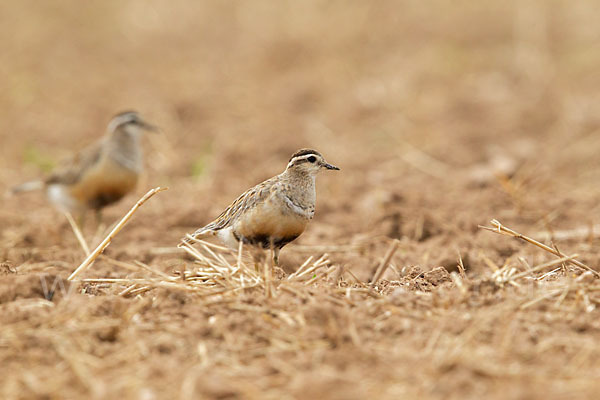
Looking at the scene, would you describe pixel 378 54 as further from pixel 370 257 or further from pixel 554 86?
pixel 370 257

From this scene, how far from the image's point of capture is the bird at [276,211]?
5.86m

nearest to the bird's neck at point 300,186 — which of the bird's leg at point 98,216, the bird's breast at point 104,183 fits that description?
the bird's breast at point 104,183

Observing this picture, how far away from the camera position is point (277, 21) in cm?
1825

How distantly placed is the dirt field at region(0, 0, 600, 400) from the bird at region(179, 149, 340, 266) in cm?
37

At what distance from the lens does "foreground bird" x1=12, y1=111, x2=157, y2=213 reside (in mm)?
9133

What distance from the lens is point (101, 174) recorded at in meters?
9.11

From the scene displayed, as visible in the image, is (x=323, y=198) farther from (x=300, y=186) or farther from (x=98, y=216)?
(x=300, y=186)

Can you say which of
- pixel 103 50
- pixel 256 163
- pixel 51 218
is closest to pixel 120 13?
pixel 103 50

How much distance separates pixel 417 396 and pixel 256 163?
7.66 meters

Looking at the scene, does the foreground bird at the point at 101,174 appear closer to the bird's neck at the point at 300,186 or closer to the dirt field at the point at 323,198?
the dirt field at the point at 323,198

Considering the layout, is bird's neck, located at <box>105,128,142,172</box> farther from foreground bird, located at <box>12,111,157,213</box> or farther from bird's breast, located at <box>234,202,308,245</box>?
bird's breast, located at <box>234,202,308,245</box>

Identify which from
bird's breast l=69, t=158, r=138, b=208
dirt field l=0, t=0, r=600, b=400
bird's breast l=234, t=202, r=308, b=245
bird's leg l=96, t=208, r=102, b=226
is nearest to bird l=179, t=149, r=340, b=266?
bird's breast l=234, t=202, r=308, b=245

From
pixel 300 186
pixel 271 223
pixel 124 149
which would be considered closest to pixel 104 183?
pixel 124 149

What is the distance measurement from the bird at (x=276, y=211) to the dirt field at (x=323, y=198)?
366mm
